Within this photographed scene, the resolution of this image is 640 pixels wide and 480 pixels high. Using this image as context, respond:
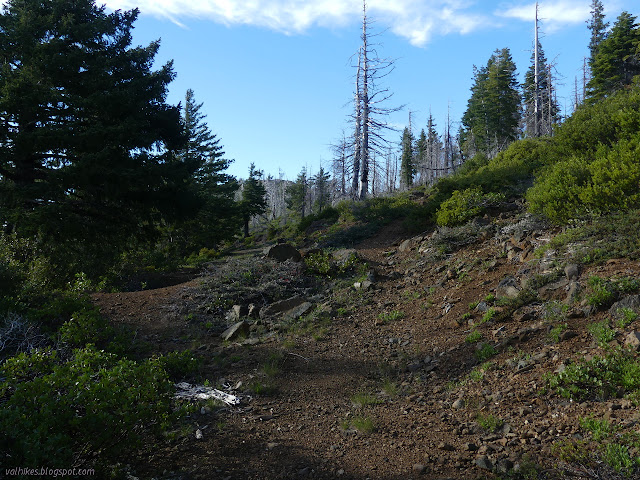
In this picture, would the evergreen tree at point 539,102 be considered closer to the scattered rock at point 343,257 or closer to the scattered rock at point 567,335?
the scattered rock at point 343,257

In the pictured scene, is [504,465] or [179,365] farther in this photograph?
[179,365]

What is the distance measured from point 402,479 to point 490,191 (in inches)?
435

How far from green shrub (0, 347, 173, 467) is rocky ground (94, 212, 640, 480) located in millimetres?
494

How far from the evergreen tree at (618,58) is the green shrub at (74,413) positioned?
122 feet

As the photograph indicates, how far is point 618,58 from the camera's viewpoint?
31.1 meters

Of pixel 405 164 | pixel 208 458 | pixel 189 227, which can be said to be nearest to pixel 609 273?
pixel 208 458

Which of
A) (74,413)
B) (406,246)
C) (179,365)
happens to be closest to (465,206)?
(406,246)

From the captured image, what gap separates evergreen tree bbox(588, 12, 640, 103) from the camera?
30.7m

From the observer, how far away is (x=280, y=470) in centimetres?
367

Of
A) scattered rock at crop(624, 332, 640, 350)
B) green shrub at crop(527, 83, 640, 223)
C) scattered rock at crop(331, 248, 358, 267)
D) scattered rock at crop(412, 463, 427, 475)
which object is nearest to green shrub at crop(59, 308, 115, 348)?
scattered rock at crop(412, 463, 427, 475)

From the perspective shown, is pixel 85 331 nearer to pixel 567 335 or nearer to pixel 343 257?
pixel 567 335

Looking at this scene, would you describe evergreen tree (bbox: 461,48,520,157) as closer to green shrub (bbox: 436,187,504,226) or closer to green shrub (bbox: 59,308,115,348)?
green shrub (bbox: 436,187,504,226)

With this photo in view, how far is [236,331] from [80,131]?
9.95 meters

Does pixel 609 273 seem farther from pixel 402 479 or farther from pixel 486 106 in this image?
pixel 486 106
